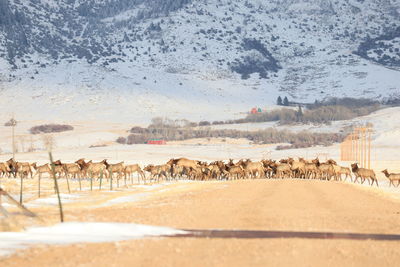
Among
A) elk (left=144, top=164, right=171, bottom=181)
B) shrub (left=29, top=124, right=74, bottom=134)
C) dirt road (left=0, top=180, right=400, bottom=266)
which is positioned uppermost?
shrub (left=29, top=124, right=74, bottom=134)

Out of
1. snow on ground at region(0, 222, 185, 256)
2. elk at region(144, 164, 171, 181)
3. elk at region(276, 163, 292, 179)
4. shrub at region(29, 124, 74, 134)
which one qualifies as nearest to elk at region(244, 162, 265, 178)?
elk at region(276, 163, 292, 179)

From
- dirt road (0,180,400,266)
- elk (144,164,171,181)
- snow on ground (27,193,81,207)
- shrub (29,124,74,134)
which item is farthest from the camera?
shrub (29,124,74,134)

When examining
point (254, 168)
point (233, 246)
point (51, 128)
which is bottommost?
point (254, 168)

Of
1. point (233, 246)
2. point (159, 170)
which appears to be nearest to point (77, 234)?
point (233, 246)

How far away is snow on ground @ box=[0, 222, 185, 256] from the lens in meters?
13.4

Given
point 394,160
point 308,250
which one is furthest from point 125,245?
point 394,160

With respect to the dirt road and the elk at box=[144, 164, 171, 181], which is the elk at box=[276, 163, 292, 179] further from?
the dirt road

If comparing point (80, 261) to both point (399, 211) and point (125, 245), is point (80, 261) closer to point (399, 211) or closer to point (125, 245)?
point (125, 245)

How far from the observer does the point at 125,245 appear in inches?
527

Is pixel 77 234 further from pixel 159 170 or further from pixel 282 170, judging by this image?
pixel 282 170

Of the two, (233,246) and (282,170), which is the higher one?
(233,246)

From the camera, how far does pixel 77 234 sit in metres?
14.8

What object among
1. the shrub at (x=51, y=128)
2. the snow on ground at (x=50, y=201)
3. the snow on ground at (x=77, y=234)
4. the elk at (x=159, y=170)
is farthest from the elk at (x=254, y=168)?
the shrub at (x=51, y=128)

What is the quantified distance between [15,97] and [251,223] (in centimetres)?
17450
